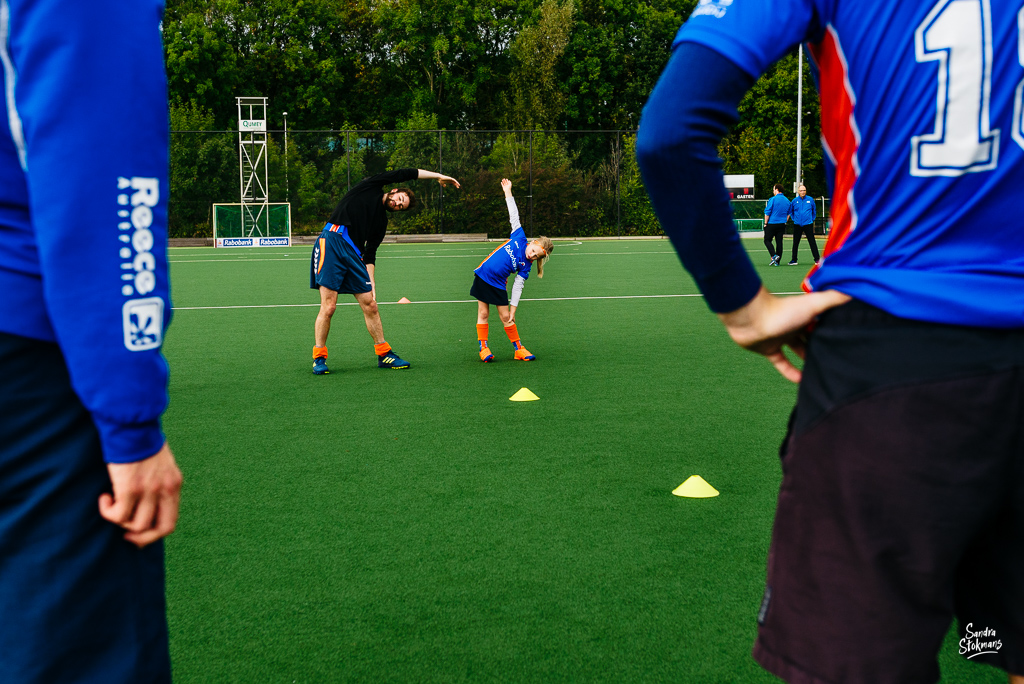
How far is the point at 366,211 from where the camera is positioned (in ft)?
27.9

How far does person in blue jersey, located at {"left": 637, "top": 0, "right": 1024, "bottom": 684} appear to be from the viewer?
1.28 meters

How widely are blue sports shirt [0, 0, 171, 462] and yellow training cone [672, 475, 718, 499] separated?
339cm

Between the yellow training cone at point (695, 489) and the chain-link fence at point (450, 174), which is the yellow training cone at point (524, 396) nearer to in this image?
the yellow training cone at point (695, 489)

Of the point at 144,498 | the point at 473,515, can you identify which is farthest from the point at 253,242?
the point at 144,498

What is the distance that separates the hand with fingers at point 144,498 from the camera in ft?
4.35

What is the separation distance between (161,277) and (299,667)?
6.02 feet

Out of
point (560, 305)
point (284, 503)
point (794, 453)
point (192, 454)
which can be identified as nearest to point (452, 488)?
point (284, 503)

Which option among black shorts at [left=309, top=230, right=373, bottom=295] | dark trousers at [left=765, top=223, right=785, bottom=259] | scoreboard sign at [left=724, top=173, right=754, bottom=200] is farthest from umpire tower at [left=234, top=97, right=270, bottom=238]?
black shorts at [left=309, top=230, right=373, bottom=295]

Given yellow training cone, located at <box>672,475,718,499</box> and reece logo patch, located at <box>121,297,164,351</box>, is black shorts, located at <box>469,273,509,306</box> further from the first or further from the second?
reece logo patch, located at <box>121,297,164,351</box>

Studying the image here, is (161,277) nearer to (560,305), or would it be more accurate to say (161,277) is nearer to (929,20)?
→ (929,20)

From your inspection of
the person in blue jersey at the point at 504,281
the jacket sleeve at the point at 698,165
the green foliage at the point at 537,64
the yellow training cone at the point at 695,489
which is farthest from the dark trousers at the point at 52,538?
the green foliage at the point at 537,64

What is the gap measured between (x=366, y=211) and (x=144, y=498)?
24.1 feet

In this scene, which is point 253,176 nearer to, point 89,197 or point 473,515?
point 473,515

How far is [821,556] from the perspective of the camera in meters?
1.35
